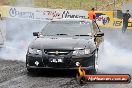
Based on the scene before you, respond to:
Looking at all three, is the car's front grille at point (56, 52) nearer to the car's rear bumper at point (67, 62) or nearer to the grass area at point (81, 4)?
the car's rear bumper at point (67, 62)

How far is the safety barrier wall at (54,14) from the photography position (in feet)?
111

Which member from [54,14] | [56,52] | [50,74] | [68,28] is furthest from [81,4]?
[56,52]

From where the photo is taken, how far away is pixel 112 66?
1289 cm

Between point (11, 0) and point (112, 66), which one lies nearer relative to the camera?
point (112, 66)

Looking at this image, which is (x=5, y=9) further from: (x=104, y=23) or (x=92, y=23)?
(x=92, y=23)

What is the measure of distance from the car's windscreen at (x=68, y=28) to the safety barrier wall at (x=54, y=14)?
20877 millimetres

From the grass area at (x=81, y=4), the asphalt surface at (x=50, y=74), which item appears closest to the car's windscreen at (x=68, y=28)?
the asphalt surface at (x=50, y=74)

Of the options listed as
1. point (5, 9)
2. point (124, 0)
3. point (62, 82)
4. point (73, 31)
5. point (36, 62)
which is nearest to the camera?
point (62, 82)

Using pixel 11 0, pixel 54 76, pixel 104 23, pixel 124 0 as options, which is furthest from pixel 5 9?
pixel 54 76

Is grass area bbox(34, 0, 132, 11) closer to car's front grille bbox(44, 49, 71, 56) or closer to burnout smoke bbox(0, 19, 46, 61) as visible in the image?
burnout smoke bbox(0, 19, 46, 61)

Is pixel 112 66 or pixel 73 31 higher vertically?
pixel 73 31

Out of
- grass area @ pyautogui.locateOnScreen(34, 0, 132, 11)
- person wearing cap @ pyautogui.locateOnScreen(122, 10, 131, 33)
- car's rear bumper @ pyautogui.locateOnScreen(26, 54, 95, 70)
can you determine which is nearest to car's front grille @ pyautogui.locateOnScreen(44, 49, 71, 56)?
car's rear bumper @ pyautogui.locateOnScreen(26, 54, 95, 70)

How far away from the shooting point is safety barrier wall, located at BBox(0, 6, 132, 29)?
34.0m

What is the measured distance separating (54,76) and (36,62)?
2.15 ft
